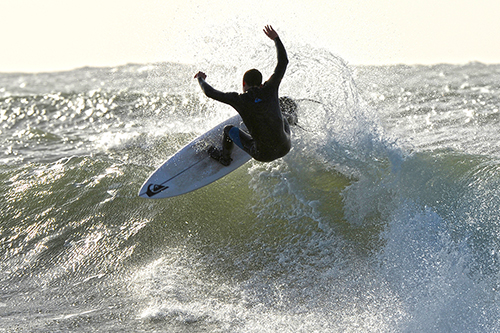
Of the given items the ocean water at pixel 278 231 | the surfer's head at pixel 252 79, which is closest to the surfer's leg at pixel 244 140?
the surfer's head at pixel 252 79

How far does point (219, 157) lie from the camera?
6.44m

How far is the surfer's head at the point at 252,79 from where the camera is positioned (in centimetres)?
480

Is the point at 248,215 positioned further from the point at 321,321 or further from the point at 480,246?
the point at 480,246

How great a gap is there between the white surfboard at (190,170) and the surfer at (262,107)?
0.97 meters

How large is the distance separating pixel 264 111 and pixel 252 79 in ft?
1.35

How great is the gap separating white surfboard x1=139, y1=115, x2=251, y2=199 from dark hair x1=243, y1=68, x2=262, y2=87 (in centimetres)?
189

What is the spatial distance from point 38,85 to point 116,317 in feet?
36.6

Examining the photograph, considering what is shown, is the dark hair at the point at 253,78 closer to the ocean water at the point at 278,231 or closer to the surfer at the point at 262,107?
the surfer at the point at 262,107

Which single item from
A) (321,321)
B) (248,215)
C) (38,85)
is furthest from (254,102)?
(38,85)

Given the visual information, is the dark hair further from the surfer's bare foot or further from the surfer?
the surfer's bare foot

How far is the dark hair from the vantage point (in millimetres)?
4795

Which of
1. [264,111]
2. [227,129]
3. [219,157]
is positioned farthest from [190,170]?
[264,111]

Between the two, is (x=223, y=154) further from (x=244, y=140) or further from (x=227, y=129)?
(x=244, y=140)

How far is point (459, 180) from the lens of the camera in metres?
6.36
